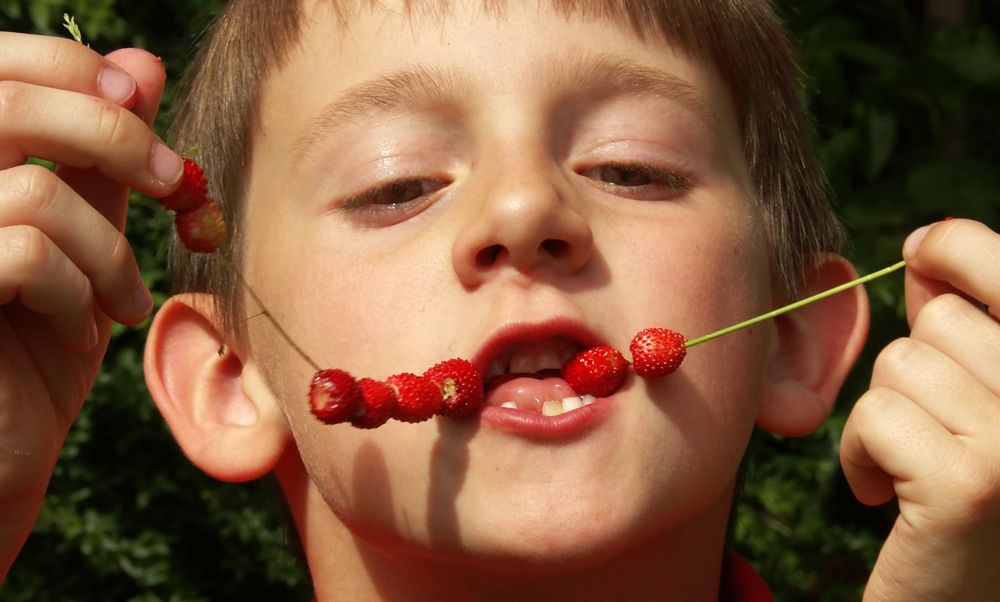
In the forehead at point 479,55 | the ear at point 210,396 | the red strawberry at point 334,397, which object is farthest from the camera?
the ear at point 210,396

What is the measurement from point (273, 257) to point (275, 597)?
56.6 inches

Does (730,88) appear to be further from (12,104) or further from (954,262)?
(12,104)

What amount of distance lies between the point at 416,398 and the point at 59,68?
2.24ft

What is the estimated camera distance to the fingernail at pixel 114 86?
1544mm

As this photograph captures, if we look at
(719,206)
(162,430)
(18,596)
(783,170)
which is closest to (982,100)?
(783,170)

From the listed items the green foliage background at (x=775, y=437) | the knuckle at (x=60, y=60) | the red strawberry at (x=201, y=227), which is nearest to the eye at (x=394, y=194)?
the red strawberry at (x=201, y=227)

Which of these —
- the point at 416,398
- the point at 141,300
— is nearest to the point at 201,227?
the point at 141,300

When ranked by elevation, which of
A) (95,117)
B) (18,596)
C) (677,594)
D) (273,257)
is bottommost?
(18,596)

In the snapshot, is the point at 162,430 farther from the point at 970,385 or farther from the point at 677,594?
the point at 970,385

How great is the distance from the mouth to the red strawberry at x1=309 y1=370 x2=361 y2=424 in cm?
19

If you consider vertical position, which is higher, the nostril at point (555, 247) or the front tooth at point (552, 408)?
the nostril at point (555, 247)

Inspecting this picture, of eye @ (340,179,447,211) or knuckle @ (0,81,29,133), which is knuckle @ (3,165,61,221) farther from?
eye @ (340,179,447,211)

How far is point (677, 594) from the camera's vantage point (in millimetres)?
1863

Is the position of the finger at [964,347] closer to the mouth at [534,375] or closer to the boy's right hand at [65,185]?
the mouth at [534,375]
